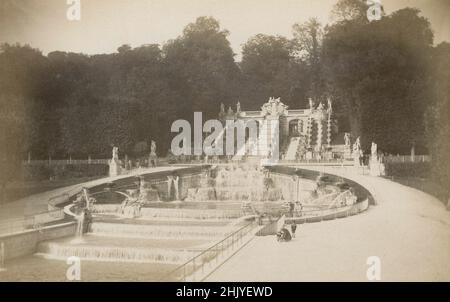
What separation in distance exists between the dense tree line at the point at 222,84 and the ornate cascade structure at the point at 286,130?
0.30m

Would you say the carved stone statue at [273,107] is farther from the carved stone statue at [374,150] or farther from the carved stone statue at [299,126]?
the carved stone statue at [374,150]

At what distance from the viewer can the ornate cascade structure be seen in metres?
15.4

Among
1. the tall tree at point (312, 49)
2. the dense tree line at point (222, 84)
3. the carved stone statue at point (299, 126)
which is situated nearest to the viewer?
the dense tree line at point (222, 84)

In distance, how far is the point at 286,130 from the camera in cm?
1606

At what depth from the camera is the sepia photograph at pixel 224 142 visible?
11328 mm

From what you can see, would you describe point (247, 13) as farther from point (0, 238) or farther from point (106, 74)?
point (0, 238)

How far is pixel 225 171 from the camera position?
50.5 ft

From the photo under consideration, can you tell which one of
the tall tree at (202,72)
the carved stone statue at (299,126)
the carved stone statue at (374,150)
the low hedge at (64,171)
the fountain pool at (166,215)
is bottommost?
the fountain pool at (166,215)

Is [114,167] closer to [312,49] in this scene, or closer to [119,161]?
[119,161]

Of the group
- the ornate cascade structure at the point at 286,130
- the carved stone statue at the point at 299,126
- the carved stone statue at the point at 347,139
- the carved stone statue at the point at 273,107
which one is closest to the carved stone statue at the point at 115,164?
the ornate cascade structure at the point at 286,130

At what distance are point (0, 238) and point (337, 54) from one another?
31.5ft

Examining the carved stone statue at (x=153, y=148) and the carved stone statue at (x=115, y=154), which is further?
the carved stone statue at (x=115, y=154)
